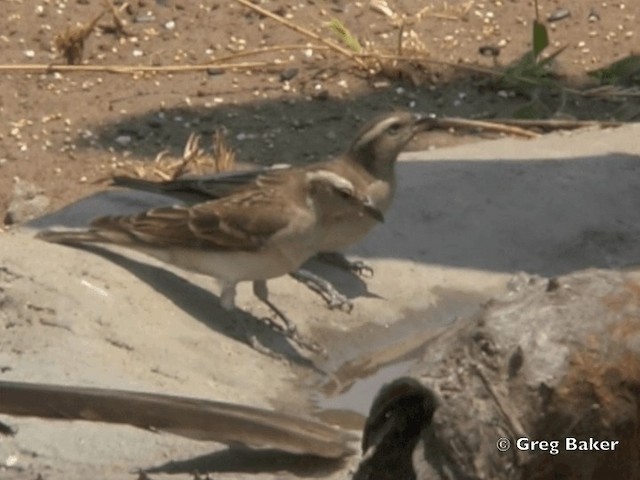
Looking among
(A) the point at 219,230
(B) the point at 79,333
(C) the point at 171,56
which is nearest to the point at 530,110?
(C) the point at 171,56

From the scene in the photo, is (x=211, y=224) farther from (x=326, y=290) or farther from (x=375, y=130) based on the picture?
(x=375, y=130)

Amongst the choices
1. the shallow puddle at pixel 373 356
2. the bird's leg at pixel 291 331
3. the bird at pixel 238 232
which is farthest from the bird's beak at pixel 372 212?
the bird's leg at pixel 291 331

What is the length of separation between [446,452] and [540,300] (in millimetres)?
527

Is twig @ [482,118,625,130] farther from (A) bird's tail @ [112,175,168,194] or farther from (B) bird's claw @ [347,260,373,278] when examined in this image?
(A) bird's tail @ [112,175,168,194]

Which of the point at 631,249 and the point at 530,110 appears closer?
the point at 631,249

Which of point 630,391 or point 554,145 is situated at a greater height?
point 630,391

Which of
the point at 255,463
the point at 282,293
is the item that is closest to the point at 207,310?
the point at 282,293

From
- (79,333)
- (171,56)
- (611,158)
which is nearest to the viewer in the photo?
(79,333)

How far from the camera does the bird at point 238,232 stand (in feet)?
22.7

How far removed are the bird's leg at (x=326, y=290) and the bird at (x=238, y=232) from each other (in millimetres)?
132

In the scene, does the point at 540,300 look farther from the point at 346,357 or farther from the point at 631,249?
the point at 631,249

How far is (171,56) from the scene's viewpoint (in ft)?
34.9

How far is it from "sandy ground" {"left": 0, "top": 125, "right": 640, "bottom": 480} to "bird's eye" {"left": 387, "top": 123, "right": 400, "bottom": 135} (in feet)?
0.82

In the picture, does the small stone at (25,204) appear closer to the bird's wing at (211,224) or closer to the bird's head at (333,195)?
the bird's wing at (211,224)
